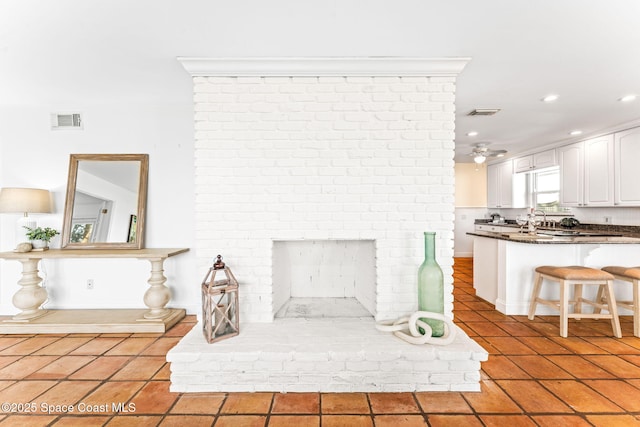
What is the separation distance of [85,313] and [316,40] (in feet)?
11.2

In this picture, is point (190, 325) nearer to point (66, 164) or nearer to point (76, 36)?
point (66, 164)

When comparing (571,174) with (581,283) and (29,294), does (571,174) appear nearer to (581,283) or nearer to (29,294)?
(581,283)

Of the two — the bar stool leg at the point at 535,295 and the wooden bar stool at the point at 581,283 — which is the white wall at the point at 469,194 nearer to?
the bar stool leg at the point at 535,295

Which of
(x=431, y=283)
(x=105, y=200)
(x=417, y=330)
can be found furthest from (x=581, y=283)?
(x=105, y=200)

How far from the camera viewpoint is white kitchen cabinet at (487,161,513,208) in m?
6.32

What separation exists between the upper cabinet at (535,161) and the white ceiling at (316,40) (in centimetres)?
237

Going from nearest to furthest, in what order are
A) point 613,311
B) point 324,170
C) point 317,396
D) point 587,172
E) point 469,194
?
point 317,396 < point 324,170 < point 613,311 < point 587,172 < point 469,194

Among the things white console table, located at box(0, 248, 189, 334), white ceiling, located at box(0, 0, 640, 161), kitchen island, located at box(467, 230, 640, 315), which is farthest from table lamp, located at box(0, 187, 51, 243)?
kitchen island, located at box(467, 230, 640, 315)

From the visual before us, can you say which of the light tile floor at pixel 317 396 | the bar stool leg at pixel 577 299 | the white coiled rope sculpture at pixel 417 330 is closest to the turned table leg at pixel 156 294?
the light tile floor at pixel 317 396

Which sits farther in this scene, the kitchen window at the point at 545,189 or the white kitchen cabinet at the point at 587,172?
the kitchen window at the point at 545,189

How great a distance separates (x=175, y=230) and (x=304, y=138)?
6.04 feet

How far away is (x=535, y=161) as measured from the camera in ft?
18.4

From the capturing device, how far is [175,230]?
3.38 metres

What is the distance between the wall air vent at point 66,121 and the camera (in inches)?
132
